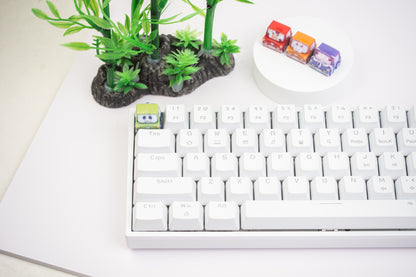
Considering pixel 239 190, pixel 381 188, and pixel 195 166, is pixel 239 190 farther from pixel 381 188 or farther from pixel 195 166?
pixel 381 188

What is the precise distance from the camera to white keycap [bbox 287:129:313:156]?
64 centimetres

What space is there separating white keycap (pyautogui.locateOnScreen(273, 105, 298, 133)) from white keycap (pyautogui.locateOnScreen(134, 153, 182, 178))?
5.2 inches

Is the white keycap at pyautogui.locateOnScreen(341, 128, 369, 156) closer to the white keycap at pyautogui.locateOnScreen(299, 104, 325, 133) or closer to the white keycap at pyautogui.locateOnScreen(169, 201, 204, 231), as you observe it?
the white keycap at pyautogui.locateOnScreen(299, 104, 325, 133)

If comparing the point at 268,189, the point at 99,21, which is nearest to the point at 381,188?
the point at 268,189

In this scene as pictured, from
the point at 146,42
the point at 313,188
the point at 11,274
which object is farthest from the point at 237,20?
the point at 11,274

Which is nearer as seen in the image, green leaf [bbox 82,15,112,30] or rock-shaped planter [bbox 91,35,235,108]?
green leaf [bbox 82,15,112,30]

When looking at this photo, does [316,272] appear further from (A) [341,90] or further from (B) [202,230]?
(A) [341,90]

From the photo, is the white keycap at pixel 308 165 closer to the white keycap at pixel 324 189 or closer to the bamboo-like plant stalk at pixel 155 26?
the white keycap at pixel 324 189

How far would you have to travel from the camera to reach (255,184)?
2.04 ft

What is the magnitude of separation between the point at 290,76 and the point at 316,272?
25cm

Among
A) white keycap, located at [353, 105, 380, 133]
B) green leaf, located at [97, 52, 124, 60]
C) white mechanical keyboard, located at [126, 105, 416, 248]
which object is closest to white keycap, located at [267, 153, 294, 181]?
white mechanical keyboard, located at [126, 105, 416, 248]

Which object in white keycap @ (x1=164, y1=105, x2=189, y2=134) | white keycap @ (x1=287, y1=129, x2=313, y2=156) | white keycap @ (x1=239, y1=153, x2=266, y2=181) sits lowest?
white keycap @ (x1=239, y1=153, x2=266, y2=181)

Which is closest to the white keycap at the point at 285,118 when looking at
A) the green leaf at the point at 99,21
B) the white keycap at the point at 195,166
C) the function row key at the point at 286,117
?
the function row key at the point at 286,117

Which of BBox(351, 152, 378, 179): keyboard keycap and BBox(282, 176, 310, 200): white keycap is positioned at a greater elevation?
BBox(351, 152, 378, 179): keyboard keycap
